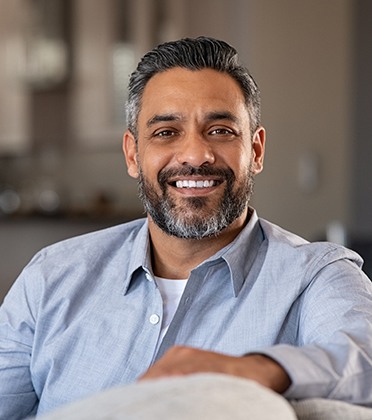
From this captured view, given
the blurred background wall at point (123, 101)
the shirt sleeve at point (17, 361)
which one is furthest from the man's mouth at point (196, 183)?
the blurred background wall at point (123, 101)

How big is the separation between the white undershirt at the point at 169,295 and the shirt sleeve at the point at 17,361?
9.7 inches

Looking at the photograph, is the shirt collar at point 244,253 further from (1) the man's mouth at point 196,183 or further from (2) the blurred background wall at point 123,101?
(2) the blurred background wall at point 123,101

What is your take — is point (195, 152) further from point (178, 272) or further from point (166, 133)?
point (178, 272)

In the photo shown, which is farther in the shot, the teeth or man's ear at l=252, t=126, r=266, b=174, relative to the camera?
man's ear at l=252, t=126, r=266, b=174

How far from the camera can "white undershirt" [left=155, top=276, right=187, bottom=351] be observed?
→ 1.73m

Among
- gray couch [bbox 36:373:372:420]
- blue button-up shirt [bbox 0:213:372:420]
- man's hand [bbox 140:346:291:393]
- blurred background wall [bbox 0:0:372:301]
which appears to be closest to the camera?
gray couch [bbox 36:373:372:420]

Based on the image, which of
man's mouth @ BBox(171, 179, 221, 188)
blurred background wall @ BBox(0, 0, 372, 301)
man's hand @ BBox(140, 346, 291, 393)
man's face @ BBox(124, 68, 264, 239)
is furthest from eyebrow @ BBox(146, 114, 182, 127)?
blurred background wall @ BBox(0, 0, 372, 301)

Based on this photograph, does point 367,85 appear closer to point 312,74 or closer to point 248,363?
point 312,74

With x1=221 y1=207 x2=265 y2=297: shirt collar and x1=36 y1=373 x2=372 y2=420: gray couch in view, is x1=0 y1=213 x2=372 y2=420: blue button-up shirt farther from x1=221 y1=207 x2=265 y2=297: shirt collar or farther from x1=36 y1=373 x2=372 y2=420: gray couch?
x1=36 y1=373 x2=372 y2=420: gray couch

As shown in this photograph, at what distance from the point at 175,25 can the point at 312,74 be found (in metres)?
1.04

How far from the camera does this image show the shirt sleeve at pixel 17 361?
1790 mm

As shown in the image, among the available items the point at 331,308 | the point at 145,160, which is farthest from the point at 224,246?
the point at 331,308

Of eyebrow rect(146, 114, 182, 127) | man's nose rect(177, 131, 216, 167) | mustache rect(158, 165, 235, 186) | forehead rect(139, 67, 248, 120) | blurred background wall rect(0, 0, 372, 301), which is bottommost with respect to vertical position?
blurred background wall rect(0, 0, 372, 301)

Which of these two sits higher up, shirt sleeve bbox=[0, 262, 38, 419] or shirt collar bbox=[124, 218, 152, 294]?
shirt collar bbox=[124, 218, 152, 294]
